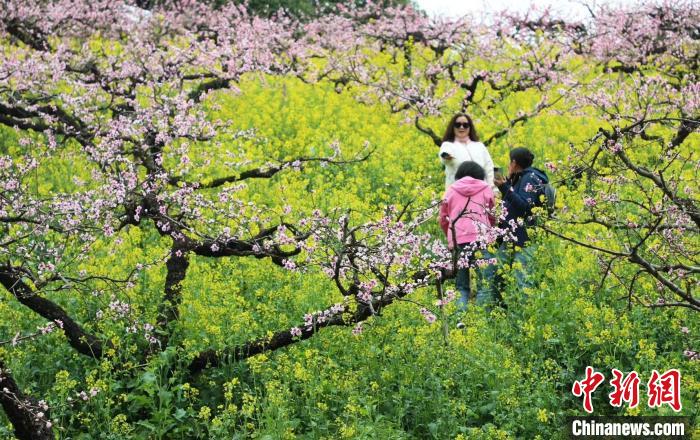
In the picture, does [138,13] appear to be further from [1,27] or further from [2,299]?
[2,299]

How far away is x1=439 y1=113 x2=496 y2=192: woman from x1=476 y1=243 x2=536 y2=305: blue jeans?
4.03ft

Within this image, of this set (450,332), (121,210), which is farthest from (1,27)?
(450,332)

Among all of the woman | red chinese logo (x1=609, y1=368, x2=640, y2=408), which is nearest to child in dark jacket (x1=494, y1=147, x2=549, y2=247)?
the woman

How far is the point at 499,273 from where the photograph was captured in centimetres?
891

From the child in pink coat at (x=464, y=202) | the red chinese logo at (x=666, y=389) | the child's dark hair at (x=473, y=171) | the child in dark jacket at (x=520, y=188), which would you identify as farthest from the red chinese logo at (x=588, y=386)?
the child's dark hair at (x=473, y=171)

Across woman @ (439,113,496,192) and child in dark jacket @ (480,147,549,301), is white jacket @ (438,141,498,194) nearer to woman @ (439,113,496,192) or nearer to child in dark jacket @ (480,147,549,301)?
woman @ (439,113,496,192)

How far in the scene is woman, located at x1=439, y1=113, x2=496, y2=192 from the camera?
10.7 meters

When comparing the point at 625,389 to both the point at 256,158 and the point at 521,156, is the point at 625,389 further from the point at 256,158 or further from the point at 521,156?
the point at 256,158

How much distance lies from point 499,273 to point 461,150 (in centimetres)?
233

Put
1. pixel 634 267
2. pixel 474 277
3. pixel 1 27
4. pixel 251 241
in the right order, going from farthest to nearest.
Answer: pixel 1 27, pixel 474 277, pixel 634 267, pixel 251 241

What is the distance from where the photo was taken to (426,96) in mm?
17312

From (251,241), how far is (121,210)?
2273 millimetres

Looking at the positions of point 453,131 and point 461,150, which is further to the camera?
point 453,131
